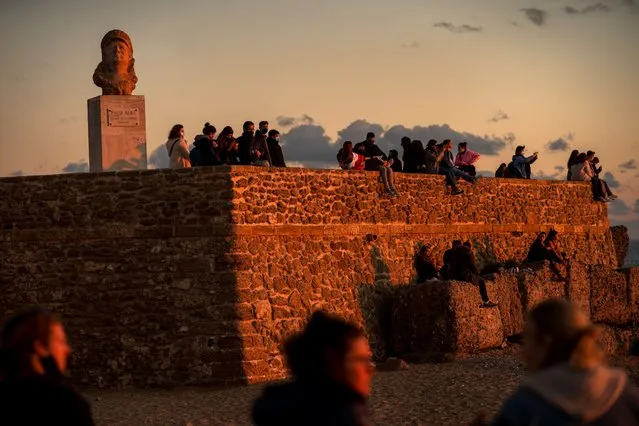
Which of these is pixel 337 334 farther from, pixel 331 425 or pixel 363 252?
pixel 363 252

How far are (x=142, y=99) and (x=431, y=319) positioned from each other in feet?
19.5

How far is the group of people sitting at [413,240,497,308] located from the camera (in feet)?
72.6

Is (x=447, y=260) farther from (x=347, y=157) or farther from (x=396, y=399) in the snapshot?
(x=396, y=399)

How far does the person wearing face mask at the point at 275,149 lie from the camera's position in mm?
22062

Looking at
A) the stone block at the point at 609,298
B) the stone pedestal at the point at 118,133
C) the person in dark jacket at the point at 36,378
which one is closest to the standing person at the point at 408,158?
the stone block at the point at 609,298

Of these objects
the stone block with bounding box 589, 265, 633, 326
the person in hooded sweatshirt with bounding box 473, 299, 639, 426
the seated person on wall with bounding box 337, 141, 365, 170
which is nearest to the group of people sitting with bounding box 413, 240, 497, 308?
the seated person on wall with bounding box 337, 141, 365, 170

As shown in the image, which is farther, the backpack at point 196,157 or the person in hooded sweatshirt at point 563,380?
the backpack at point 196,157

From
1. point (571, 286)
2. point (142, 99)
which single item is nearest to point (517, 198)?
point (571, 286)

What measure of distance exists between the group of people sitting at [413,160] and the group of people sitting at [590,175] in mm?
4389

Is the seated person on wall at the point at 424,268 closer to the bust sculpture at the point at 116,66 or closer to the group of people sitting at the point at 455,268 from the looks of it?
the group of people sitting at the point at 455,268

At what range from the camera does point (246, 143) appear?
70.8ft

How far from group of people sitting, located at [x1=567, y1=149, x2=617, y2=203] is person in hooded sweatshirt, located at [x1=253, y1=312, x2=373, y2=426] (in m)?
24.6

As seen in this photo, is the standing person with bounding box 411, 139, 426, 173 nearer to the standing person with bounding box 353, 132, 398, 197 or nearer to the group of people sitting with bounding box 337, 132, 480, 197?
the group of people sitting with bounding box 337, 132, 480, 197

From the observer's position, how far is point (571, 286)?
24.5 meters
